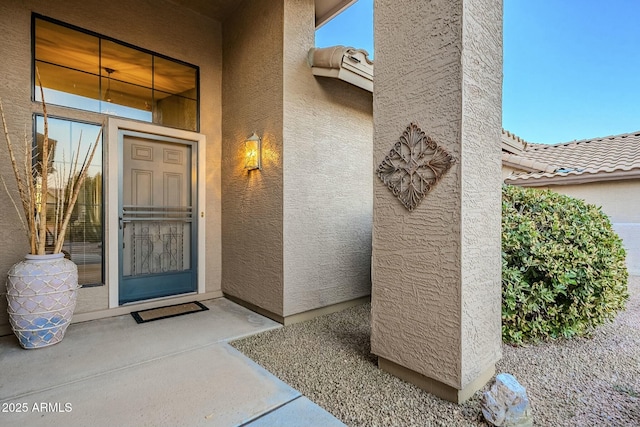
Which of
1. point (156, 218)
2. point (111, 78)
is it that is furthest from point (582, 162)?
point (111, 78)

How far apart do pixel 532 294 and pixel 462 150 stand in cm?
181

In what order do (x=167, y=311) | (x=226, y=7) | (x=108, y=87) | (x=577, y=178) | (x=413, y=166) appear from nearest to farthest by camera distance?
(x=413, y=166) → (x=108, y=87) → (x=167, y=311) → (x=226, y=7) → (x=577, y=178)

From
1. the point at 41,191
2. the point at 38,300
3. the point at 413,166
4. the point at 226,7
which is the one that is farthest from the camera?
the point at 226,7

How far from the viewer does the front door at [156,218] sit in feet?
12.8

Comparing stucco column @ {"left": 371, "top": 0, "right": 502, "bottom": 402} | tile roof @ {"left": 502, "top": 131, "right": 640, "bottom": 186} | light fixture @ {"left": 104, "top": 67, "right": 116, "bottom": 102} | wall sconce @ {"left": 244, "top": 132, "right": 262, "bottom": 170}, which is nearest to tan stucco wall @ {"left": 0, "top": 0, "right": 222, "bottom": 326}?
light fixture @ {"left": 104, "top": 67, "right": 116, "bottom": 102}

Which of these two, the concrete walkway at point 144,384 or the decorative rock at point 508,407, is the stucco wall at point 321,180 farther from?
the decorative rock at point 508,407

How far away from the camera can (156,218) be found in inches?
163

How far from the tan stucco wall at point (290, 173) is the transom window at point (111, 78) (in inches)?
24.8

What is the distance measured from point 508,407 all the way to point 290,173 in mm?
2844

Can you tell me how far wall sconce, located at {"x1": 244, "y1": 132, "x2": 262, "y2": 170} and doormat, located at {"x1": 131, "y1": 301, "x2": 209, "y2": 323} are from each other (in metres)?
2.07

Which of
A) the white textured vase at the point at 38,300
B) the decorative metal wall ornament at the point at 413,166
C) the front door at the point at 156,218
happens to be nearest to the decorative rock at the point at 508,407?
the decorative metal wall ornament at the point at 413,166

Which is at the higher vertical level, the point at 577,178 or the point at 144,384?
the point at 577,178

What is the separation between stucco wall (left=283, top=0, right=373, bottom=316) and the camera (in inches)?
140

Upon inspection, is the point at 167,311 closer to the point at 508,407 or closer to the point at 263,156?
the point at 263,156
